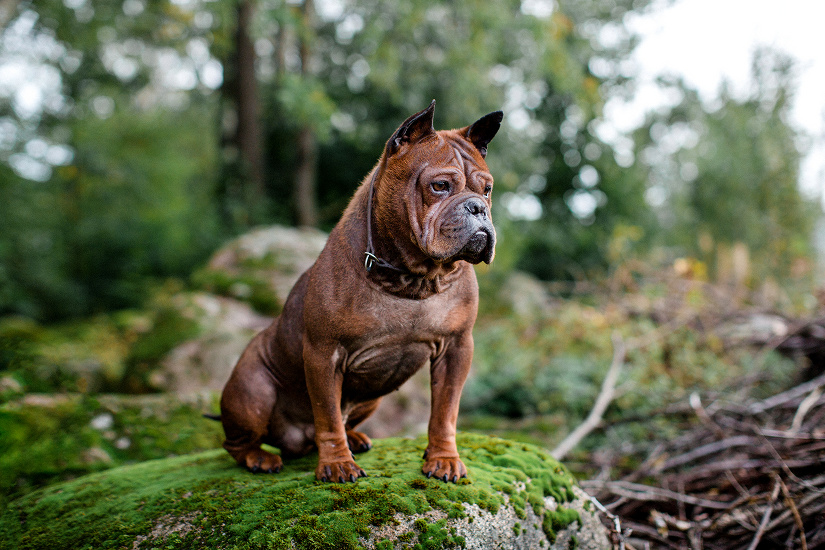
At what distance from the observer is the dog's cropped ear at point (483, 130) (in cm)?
285

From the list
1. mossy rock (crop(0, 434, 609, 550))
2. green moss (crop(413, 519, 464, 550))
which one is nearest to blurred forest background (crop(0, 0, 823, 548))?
mossy rock (crop(0, 434, 609, 550))

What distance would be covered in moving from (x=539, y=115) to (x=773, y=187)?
273 inches

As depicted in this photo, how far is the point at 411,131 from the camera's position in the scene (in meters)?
2.75

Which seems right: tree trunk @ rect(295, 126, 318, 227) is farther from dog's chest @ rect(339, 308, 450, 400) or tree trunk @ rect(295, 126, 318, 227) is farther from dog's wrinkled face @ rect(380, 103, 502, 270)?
dog's wrinkled face @ rect(380, 103, 502, 270)

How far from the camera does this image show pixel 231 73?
1588 centimetres

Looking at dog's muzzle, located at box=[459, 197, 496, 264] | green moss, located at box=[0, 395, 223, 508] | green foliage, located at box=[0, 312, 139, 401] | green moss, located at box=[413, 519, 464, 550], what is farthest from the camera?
green foliage, located at box=[0, 312, 139, 401]

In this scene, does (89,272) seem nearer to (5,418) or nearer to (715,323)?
(5,418)

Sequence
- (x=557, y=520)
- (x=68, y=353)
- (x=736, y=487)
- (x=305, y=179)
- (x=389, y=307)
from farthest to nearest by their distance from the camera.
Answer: (x=305, y=179), (x=68, y=353), (x=736, y=487), (x=557, y=520), (x=389, y=307)

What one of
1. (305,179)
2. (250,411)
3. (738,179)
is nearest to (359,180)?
(305,179)

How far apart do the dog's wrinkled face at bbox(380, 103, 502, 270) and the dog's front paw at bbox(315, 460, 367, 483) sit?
4.00 ft

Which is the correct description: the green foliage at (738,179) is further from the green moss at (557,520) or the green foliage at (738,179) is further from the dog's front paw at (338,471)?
the dog's front paw at (338,471)

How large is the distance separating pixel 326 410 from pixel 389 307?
2.12ft

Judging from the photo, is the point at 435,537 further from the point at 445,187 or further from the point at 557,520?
the point at 445,187

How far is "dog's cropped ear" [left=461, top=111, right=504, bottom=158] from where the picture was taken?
9.34 ft
